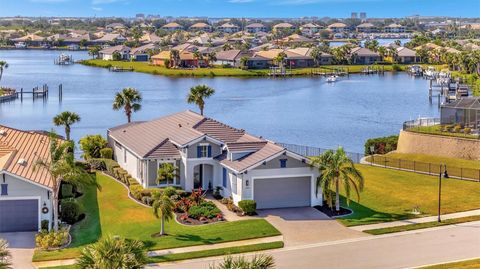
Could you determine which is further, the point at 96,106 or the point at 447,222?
the point at 96,106

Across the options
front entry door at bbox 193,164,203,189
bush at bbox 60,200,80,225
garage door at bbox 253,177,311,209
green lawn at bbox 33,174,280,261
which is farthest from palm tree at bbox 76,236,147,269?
front entry door at bbox 193,164,203,189

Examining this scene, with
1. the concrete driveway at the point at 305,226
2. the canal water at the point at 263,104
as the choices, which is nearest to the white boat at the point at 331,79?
the canal water at the point at 263,104

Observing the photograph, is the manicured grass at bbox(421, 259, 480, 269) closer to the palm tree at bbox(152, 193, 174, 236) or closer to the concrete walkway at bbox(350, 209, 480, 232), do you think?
the concrete walkway at bbox(350, 209, 480, 232)

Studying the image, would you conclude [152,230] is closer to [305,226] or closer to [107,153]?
[305,226]

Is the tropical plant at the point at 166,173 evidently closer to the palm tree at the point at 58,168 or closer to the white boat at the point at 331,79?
the palm tree at the point at 58,168

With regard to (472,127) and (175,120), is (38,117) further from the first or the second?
(472,127)

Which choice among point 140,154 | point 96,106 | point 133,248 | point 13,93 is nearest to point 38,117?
point 96,106
